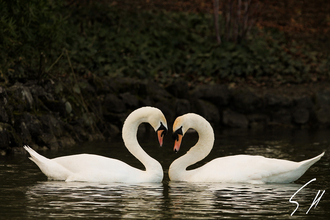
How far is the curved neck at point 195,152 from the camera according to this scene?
933 cm

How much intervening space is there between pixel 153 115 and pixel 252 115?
9602 mm

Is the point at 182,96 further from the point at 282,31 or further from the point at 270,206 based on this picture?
the point at 270,206

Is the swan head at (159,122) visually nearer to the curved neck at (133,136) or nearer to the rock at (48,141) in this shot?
the curved neck at (133,136)

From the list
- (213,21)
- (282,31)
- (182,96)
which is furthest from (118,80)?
(282,31)

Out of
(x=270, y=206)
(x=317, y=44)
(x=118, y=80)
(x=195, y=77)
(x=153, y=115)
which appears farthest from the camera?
(x=317, y=44)

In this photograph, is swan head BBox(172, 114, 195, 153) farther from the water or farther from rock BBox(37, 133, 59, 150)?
rock BBox(37, 133, 59, 150)

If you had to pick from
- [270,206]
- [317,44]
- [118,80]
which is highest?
[317,44]

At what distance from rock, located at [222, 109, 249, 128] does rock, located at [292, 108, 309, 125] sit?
158cm

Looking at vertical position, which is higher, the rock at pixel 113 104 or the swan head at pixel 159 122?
the rock at pixel 113 104

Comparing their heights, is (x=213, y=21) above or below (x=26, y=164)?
above

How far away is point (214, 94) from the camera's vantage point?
1831cm

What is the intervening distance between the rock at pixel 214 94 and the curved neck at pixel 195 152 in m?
8.78

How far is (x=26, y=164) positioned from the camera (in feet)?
34.7

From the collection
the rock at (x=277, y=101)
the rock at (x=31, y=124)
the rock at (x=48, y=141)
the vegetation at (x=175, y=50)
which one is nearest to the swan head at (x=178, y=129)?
the rock at (x=48, y=141)
